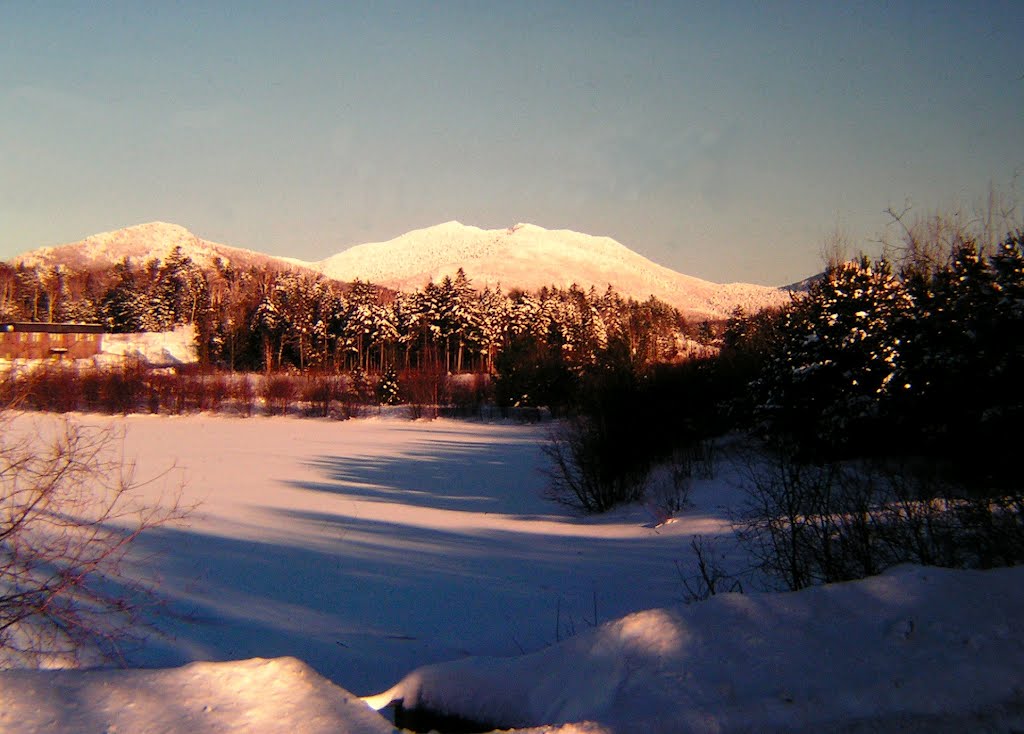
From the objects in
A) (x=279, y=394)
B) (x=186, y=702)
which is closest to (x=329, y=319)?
(x=279, y=394)

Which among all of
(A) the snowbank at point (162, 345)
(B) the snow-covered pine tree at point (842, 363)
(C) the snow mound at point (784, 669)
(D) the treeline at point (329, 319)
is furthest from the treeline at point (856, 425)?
(A) the snowbank at point (162, 345)

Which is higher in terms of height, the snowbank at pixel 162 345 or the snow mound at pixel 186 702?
the snowbank at pixel 162 345

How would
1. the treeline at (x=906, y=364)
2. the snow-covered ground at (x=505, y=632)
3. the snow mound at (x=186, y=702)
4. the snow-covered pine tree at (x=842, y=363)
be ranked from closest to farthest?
the snow mound at (x=186, y=702) < the snow-covered ground at (x=505, y=632) < the treeline at (x=906, y=364) < the snow-covered pine tree at (x=842, y=363)

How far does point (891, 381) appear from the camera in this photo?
17.2 meters

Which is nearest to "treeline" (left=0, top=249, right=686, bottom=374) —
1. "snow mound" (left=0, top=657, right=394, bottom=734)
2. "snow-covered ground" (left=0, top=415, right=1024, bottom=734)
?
"snow-covered ground" (left=0, top=415, right=1024, bottom=734)

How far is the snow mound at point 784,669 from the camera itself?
3059 millimetres

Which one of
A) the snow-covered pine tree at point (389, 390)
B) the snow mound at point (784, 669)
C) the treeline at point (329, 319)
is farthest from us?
the treeline at point (329, 319)

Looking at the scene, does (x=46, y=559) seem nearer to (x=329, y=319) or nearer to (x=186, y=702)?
(x=186, y=702)

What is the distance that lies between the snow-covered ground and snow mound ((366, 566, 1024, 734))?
0.01 metres

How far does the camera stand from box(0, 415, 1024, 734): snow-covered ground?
9.50ft

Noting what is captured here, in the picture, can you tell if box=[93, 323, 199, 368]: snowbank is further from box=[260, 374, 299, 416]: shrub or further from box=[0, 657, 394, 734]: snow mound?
box=[0, 657, 394, 734]: snow mound

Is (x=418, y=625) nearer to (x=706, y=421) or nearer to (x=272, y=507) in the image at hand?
(x=272, y=507)

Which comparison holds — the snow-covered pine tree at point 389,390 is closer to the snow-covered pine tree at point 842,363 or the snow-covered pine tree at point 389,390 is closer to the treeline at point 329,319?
the treeline at point 329,319

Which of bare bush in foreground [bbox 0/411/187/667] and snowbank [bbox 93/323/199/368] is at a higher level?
snowbank [bbox 93/323/199/368]
